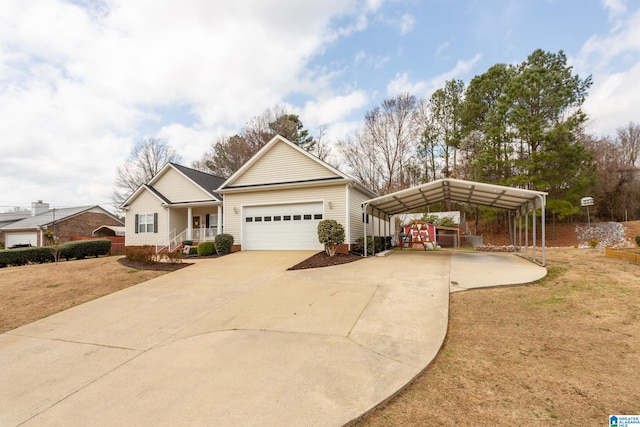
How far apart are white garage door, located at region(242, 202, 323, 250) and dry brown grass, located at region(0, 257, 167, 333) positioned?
5.65 m

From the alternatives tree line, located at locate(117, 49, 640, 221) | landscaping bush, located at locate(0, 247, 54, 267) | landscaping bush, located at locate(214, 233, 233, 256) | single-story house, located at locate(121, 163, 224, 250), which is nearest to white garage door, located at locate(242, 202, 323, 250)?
landscaping bush, located at locate(214, 233, 233, 256)

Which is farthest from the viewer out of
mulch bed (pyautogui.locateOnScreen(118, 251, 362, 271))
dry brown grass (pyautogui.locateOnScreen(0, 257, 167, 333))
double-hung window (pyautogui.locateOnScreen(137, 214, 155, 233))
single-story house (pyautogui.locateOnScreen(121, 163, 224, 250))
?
double-hung window (pyautogui.locateOnScreen(137, 214, 155, 233))

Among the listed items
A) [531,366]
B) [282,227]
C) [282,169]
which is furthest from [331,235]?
[531,366]

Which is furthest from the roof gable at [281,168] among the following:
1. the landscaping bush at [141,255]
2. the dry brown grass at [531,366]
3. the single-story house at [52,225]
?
the single-story house at [52,225]

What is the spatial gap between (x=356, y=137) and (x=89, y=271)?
77.8 ft

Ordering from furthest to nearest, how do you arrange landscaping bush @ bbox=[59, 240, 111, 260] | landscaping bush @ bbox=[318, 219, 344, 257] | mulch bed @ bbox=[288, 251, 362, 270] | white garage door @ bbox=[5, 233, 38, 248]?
white garage door @ bbox=[5, 233, 38, 248]
landscaping bush @ bbox=[59, 240, 111, 260]
landscaping bush @ bbox=[318, 219, 344, 257]
mulch bed @ bbox=[288, 251, 362, 270]

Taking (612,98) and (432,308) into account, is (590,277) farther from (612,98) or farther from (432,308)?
(612,98)

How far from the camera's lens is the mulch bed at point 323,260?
10.5 meters

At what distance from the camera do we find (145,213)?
67.2 ft

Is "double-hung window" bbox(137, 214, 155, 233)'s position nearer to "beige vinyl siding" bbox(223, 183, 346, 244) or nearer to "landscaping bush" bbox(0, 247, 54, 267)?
"landscaping bush" bbox(0, 247, 54, 267)

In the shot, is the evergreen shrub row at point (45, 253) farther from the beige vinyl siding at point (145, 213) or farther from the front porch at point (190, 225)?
the front porch at point (190, 225)

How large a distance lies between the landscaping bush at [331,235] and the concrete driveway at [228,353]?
166 inches

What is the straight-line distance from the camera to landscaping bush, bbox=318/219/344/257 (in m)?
12.3

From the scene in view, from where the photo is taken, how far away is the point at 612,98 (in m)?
21.6
